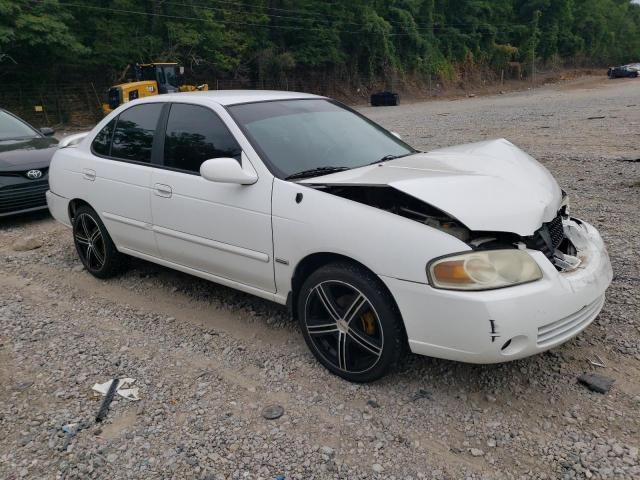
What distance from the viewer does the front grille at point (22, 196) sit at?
6.87 m

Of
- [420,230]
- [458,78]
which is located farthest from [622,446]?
[458,78]

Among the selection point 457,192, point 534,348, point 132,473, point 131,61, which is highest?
point 131,61

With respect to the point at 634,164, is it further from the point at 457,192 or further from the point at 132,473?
the point at 132,473

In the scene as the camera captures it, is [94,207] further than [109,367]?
Yes

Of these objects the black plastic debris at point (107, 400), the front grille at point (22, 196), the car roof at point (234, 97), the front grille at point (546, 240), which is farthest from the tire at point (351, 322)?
the front grille at point (22, 196)

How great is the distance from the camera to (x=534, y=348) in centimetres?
276

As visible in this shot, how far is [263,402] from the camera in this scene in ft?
10.1

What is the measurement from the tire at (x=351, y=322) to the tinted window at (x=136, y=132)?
77.7 inches

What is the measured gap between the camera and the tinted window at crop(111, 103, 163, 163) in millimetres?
4363

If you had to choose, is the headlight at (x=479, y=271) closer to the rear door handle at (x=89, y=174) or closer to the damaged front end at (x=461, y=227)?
the damaged front end at (x=461, y=227)

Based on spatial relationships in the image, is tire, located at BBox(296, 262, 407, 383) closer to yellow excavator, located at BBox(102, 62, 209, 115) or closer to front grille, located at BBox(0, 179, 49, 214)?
front grille, located at BBox(0, 179, 49, 214)

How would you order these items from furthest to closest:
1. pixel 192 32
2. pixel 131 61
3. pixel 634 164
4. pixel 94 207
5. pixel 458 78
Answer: pixel 458 78 < pixel 192 32 < pixel 131 61 < pixel 634 164 < pixel 94 207

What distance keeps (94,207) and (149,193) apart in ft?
2.92

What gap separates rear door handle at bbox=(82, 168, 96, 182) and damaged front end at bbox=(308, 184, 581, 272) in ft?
7.88
